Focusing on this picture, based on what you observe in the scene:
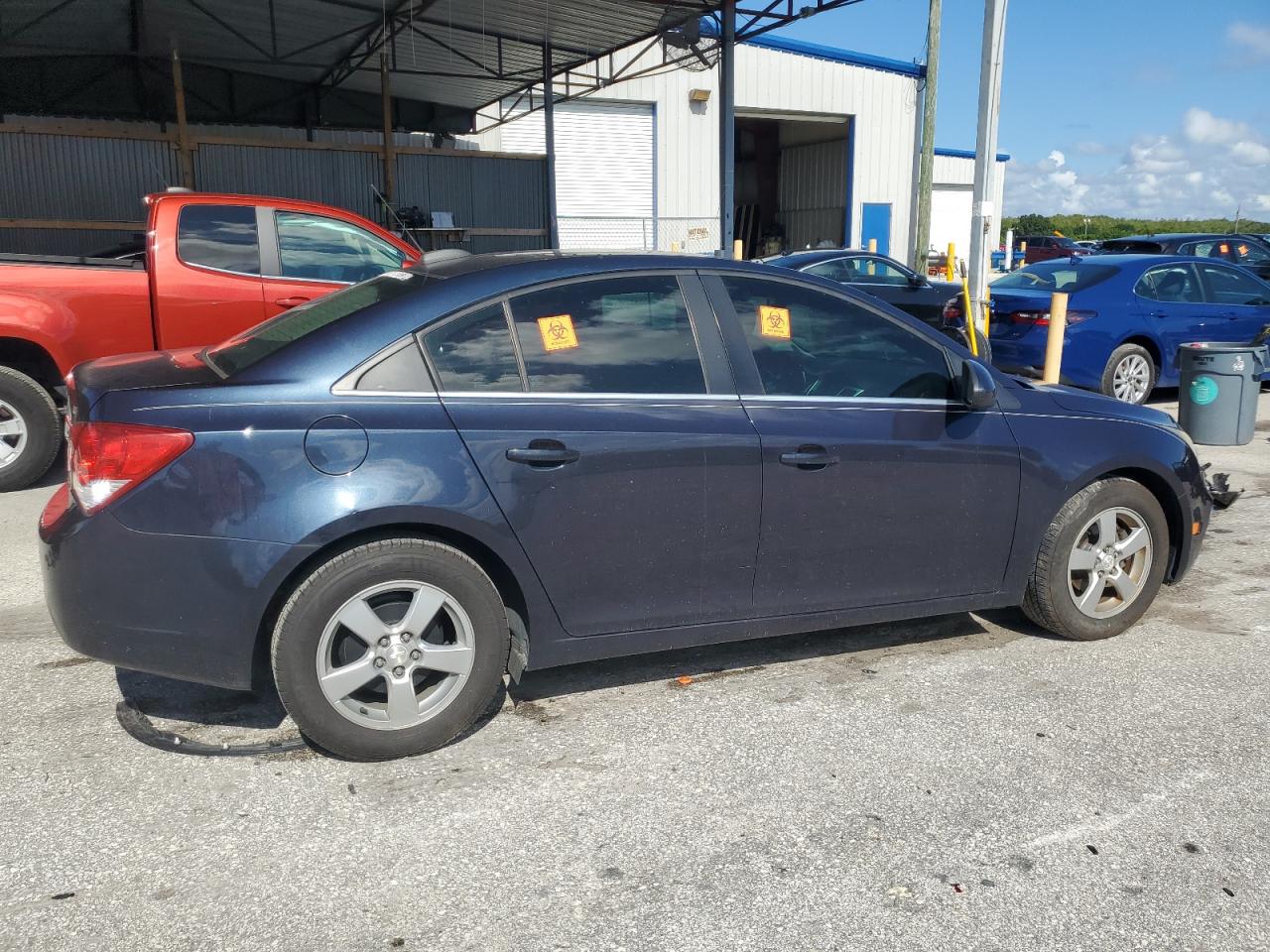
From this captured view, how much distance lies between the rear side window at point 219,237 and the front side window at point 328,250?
198 mm

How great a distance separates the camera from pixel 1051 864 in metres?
2.88

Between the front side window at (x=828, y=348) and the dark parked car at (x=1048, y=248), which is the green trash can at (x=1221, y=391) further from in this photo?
the dark parked car at (x=1048, y=248)

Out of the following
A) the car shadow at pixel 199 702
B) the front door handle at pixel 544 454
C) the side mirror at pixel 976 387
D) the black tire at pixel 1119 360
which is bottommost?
the car shadow at pixel 199 702

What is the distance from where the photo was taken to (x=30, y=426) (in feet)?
23.0

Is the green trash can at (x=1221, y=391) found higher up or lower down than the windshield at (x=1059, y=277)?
lower down

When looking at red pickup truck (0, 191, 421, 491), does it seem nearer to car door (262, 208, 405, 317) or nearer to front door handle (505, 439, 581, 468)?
car door (262, 208, 405, 317)

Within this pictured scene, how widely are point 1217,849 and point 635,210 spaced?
2353 centimetres

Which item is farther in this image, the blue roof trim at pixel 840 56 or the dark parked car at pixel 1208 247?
the blue roof trim at pixel 840 56

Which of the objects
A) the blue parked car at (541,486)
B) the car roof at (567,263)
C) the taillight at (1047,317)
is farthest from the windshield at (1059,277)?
the car roof at (567,263)

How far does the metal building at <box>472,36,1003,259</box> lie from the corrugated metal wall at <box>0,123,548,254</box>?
5232mm

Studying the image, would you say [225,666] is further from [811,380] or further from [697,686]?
[811,380]

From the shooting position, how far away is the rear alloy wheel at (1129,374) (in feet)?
33.5

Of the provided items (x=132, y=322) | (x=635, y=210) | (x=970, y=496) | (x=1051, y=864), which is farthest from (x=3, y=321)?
(x=635, y=210)

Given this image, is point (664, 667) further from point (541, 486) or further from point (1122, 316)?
point (1122, 316)
